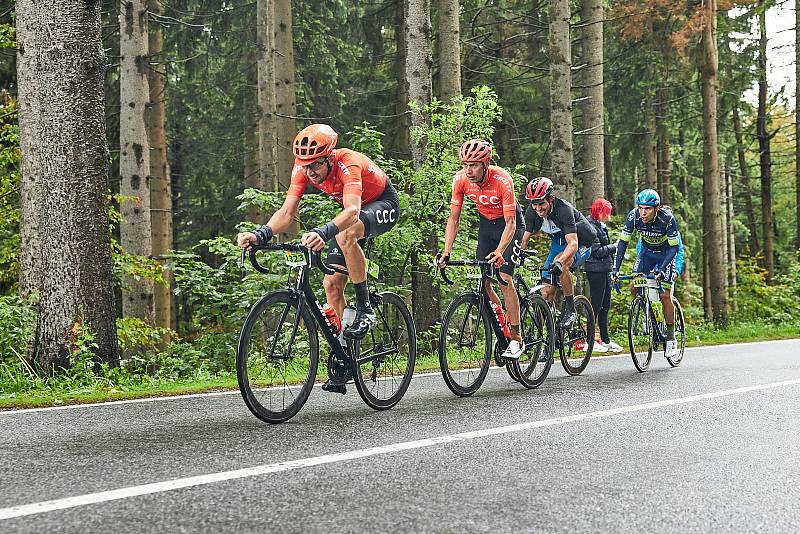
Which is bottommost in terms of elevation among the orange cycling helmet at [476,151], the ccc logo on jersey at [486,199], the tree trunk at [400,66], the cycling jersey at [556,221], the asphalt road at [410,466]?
the asphalt road at [410,466]

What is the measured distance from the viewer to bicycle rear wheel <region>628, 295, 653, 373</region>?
37.1 ft

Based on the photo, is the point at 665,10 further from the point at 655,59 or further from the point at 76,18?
the point at 76,18

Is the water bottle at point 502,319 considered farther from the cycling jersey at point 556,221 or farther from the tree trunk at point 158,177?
the tree trunk at point 158,177

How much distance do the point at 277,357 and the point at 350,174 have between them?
1489 millimetres

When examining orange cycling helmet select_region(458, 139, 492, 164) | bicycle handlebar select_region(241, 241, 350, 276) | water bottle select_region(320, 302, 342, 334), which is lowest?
water bottle select_region(320, 302, 342, 334)

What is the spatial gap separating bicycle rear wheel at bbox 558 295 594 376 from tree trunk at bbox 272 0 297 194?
9.79 m

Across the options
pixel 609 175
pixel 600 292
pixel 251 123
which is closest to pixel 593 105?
pixel 600 292

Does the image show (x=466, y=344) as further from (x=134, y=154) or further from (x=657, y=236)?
(x=134, y=154)

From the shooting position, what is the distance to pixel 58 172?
31.2 feet

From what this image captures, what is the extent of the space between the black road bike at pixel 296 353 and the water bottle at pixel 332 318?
0.06ft

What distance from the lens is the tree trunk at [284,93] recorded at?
763 inches

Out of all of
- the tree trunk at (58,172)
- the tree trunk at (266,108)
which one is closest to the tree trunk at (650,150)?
the tree trunk at (266,108)

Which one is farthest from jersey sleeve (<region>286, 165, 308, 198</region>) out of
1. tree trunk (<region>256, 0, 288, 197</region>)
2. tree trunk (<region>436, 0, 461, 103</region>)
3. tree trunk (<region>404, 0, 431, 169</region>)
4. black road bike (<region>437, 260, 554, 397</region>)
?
tree trunk (<region>256, 0, 288, 197</region>)

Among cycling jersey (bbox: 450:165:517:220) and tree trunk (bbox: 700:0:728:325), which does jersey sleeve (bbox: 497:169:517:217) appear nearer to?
cycling jersey (bbox: 450:165:517:220)
